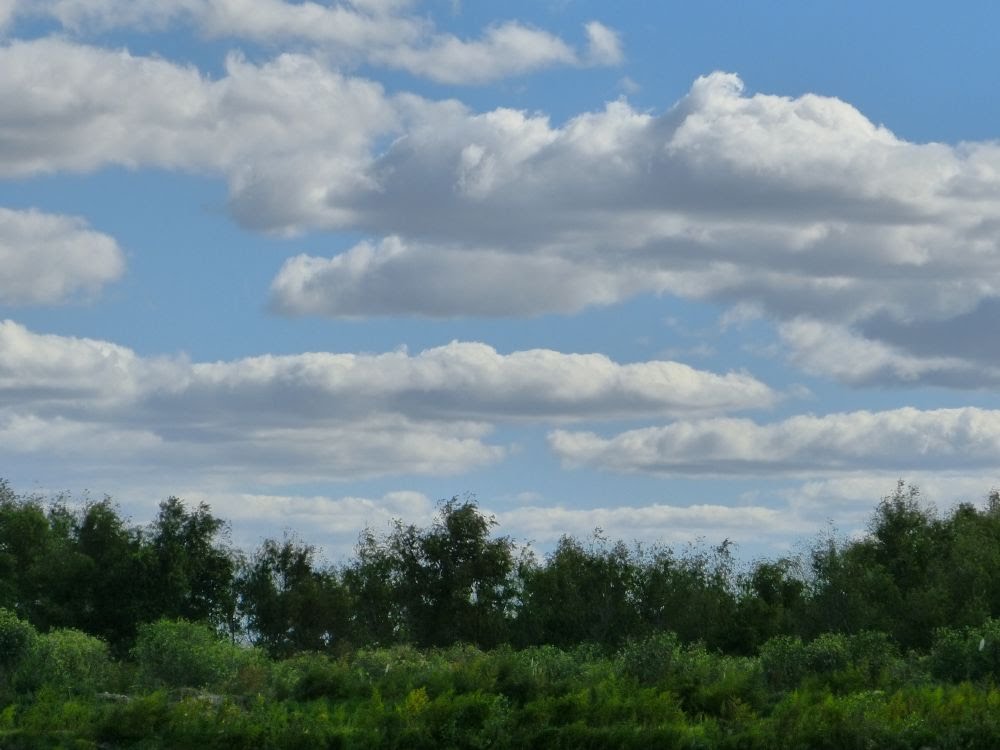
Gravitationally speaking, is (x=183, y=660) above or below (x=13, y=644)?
below

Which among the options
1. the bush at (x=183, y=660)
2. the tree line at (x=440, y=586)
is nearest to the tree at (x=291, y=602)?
the tree line at (x=440, y=586)

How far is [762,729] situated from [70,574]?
49.9 m

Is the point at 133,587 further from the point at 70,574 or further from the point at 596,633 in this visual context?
the point at 596,633

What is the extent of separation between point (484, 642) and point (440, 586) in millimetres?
4824

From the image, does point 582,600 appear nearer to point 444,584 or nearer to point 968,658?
point 444,584

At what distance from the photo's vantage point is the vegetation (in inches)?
1516

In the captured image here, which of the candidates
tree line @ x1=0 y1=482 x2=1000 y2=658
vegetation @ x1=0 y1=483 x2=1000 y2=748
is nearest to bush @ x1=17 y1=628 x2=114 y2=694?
vegetation @ x1=0 y1=483 x2=1000 y2=748

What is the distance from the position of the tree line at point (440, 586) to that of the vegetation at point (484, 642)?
0.13 meters

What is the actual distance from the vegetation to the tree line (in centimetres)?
13

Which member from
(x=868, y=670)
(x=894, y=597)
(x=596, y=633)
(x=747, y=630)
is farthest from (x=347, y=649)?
(x=868, y=670)

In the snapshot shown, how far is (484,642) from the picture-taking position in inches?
3022

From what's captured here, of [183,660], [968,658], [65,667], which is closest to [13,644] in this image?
[65,667]

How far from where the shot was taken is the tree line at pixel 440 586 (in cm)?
7469

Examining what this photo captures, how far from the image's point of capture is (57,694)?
43.8 metres
